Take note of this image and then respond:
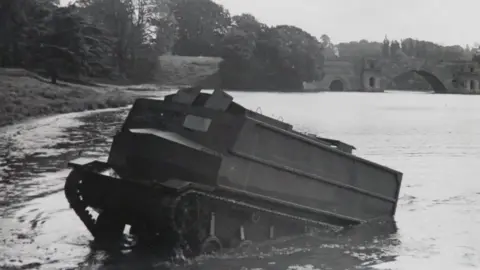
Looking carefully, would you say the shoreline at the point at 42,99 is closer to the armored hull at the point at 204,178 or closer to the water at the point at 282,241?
the water at the point at 282,241

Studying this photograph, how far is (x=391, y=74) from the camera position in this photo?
13462 centimetres

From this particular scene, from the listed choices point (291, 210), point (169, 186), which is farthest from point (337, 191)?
point (169, 186)

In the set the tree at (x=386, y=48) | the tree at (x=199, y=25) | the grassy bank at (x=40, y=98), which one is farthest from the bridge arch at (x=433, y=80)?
the grassy bank at (x=40, y=98)

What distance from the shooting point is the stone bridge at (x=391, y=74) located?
128125mm

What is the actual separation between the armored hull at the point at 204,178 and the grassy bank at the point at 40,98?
1835cm

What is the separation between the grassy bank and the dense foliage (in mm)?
1772

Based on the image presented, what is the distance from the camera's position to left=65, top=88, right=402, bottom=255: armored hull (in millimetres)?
7766

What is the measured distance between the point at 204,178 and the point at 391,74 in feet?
432

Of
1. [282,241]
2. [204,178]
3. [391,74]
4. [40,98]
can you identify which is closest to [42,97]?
[40,98]

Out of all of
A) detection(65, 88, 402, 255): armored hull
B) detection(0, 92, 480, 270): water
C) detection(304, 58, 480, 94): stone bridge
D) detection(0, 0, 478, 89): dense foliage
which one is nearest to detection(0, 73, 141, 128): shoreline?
detection(0, 0, 478, 89): dense foliage

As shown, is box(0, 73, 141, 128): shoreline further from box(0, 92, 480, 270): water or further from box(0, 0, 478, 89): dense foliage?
box(0, 92, 480, 270): water

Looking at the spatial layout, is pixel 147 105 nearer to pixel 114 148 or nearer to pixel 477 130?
pixel 114 148

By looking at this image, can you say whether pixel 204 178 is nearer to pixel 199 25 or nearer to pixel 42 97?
pixel 42 97

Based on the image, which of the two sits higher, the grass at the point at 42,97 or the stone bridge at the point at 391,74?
the stone bridge at the point at 391,74
